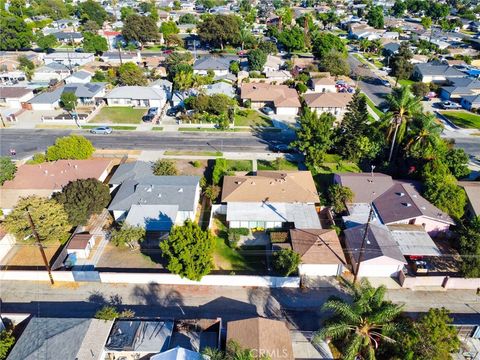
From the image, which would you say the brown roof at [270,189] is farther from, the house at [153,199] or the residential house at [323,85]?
the residential house at [323,85]

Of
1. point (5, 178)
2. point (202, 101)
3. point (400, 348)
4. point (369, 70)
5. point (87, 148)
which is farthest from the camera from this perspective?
point (369, 70)

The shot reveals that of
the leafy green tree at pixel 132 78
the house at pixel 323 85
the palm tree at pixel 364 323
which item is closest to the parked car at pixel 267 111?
the house at pixel 323 85

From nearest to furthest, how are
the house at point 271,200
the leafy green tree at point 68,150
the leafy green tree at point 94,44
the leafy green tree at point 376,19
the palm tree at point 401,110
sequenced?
the house at point 271,200 < the palm tree at point 401,110 < the leafy green tree at point 68,150 < the leafy green tree at point 94,44 < the leafy green tree at point 376,19

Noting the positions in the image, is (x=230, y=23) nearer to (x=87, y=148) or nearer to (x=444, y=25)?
(x=87, y=148)

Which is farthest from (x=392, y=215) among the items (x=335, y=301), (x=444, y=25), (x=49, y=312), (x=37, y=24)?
(x=37, y=24)

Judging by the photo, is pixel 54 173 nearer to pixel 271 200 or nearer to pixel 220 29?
pixel 271 200

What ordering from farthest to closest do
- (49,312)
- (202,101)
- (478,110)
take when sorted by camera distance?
(478,110) → (202,101) → (49,312)

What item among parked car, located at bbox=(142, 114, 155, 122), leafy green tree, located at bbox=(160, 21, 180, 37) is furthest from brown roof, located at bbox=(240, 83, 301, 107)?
leafy green tree, located at bbox=(160, 21, 180, 37)

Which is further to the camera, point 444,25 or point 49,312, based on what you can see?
point 444,25
